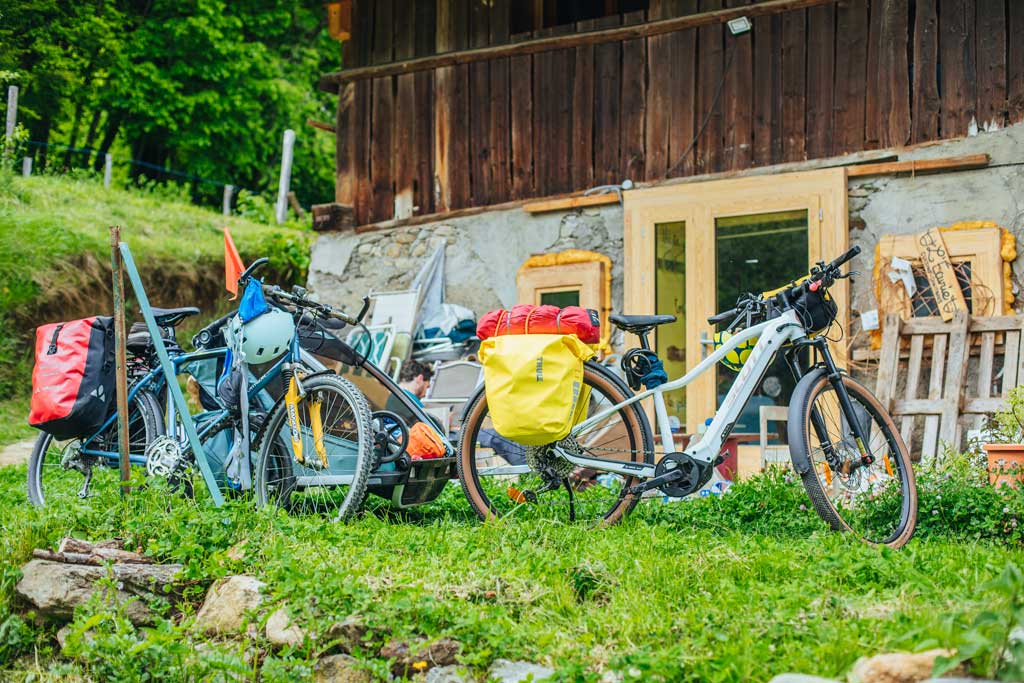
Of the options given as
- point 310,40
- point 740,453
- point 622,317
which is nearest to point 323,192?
point 310,40

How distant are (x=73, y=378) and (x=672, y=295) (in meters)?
4.79

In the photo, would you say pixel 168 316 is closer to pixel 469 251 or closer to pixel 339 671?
pixel 339 671

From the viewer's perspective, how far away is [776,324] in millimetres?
4617

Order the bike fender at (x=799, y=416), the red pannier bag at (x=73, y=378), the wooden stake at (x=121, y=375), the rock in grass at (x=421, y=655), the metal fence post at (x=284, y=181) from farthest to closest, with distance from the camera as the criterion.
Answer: the metal fence post at (x=284, y=181) → the red pannier bag at (x=73, y=378) → the wooden stake at (x=121, y=375) → the bike fender at (x=799, y=416) → the rock in grass at (x=421, y=655)

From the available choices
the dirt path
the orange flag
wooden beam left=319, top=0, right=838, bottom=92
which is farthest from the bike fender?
the dirt path

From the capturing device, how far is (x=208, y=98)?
2106cm

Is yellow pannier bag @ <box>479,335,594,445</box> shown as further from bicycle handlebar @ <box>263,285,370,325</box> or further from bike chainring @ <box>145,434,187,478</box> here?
bike chainring @ <box>145,434,187,478</box>

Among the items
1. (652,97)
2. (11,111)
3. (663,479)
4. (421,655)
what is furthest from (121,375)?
(11,111)

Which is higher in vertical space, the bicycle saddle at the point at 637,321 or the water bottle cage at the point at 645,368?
the bicycle saddle at the point at 637,321

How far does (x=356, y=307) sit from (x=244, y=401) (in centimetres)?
532

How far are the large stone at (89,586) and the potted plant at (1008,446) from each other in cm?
362

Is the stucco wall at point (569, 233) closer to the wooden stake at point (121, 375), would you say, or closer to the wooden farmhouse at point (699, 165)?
the wooden farmhouse at point (699, 165)

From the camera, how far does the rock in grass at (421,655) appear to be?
11.2 feet

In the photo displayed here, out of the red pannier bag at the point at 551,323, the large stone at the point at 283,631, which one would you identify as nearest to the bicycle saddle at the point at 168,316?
the red pannier bag at the point at 551,323
